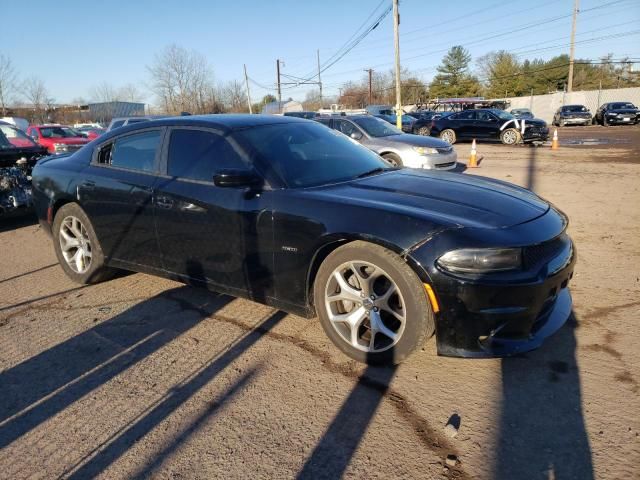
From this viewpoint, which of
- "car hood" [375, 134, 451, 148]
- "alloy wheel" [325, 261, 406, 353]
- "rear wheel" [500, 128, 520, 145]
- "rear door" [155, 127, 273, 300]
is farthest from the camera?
"rear wheel" [500, 128, 520, 145]

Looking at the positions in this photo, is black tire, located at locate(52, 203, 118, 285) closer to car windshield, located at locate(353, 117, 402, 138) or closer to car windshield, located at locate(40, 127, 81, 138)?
car windshield, located at locate(353, 117, 402, 138)

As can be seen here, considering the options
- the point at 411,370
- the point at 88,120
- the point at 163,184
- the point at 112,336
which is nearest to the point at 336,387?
the point at 411,370

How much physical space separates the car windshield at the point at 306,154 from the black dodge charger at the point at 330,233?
0.01 metres

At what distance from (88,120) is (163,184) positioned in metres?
58.5

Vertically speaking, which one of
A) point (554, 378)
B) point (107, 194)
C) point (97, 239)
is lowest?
point (554, 378)

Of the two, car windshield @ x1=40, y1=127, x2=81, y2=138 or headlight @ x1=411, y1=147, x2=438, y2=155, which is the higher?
car windshield @ x1=40, y1=127, x2=81, y2=138

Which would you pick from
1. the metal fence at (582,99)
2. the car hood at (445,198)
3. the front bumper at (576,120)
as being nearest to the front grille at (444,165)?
the car hood at (445,198)

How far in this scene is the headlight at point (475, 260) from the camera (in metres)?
2.53

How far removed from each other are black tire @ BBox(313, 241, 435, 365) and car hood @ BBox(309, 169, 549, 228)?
0.29 metres

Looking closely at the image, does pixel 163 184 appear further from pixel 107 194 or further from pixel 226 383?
pixel 226 383

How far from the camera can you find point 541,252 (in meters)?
2.69

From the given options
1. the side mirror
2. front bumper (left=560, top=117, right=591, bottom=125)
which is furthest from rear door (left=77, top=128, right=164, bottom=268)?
front bumper (left=560, top=117, right=591, bottom=125)

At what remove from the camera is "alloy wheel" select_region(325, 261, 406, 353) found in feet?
9.21

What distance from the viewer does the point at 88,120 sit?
5453 centimetres
